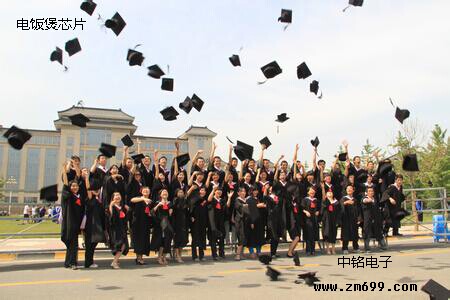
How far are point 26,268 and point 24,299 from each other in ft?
9.88

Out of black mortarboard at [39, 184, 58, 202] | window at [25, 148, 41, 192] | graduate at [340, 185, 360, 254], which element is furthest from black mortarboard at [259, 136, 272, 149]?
window at [25, 148, 41, 192]

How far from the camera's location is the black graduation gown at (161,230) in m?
8.08

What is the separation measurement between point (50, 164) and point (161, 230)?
60799 mm

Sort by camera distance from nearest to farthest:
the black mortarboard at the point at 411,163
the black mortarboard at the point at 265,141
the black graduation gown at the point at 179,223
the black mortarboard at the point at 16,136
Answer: the black mortarboard at the point at 16,136, the black graduation gown at the point at 179,223, the black mortarboard at the point at 411,163, the black mortarboard at the point at 265,141

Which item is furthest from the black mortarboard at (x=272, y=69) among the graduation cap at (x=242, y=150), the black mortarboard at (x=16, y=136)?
the black mortarboard at (x=16, y=136)

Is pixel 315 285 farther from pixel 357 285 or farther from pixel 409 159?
pixel 409 159

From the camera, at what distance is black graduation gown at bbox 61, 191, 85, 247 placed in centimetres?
742

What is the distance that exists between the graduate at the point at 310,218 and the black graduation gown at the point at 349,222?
2.21ft

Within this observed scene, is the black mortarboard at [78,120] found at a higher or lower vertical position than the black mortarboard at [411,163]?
higher

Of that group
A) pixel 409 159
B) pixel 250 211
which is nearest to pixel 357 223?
pixel 409 159

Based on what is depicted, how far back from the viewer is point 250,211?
876 centimetres

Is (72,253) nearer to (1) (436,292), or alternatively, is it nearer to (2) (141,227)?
(2) (141,227)

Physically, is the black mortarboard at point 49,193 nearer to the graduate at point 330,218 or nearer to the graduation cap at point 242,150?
the graduation cap at point 242,150

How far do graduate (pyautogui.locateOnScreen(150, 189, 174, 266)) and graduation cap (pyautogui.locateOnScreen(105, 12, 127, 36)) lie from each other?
336 cm
